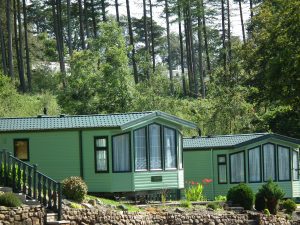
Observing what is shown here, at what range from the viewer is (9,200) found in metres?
20.7

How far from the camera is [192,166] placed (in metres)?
38.1

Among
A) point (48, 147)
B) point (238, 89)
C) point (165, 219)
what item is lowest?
point (165, 219)

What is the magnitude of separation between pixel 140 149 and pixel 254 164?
9231mm

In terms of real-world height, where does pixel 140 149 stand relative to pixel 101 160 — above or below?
above

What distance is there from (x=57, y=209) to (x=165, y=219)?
17.1 ft

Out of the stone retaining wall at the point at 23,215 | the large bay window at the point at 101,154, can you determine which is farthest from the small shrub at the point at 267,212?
the stone retaining wall at the point at 23,215

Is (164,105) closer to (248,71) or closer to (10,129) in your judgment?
(248,71)

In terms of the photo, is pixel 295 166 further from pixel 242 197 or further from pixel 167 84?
pixel 167 84

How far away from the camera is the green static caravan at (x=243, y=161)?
36781mm

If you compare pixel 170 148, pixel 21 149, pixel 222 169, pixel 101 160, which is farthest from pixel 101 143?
pixel 222 169

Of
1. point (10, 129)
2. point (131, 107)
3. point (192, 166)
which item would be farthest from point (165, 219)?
point (131, 107)

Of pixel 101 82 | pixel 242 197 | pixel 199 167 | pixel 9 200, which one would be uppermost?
pixel 101 82

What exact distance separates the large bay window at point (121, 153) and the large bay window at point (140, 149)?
0.35m

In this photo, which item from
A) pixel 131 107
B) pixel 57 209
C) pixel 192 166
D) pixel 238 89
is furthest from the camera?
pixel 238 89
